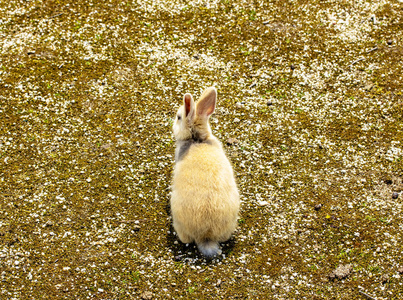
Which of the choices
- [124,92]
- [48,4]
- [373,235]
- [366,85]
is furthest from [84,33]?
[373,235]

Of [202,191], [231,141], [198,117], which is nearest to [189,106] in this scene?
[198,117]

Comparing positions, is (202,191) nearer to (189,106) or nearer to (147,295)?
(189,106)

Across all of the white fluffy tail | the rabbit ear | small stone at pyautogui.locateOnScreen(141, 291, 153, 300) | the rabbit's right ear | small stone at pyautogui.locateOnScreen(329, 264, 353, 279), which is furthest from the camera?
the rabbit ear

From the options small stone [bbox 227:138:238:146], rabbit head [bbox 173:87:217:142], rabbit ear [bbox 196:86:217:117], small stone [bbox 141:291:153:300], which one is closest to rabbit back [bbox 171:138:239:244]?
rabbit head [bbox 173:87:217:142]

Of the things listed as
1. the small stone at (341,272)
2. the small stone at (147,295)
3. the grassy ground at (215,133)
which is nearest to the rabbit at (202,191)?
the grassy ground at (215,133)

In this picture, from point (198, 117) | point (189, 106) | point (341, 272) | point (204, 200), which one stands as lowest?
point (341, 272)

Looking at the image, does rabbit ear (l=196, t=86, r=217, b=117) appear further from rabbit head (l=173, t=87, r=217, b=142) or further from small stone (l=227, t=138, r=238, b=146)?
small stone (l=227, t=138, r=238, b=146)
